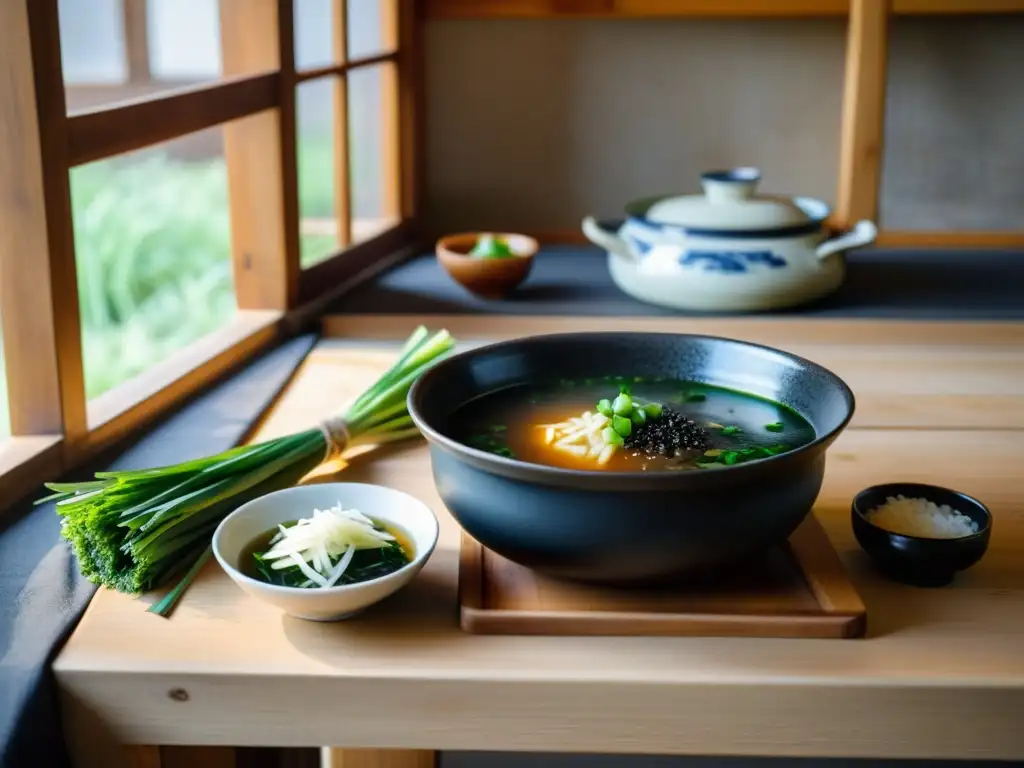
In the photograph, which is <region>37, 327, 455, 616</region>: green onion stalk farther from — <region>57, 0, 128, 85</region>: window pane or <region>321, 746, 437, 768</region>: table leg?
<region>57, 0, 128, 85</region>: window pane

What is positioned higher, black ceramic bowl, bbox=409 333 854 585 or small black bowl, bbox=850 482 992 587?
black ceramic bowl, bbox=409 333 854 585

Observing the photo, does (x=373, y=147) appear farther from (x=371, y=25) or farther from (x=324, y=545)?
(x=324, y=545)

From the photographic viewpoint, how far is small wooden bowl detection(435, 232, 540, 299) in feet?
6.86

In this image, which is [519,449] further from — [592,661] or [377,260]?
[377,260]

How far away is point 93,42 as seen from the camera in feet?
12.7

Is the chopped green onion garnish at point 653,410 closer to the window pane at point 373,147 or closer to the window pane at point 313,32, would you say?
the window pane at point 373,147

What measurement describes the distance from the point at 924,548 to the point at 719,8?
170 centimetres

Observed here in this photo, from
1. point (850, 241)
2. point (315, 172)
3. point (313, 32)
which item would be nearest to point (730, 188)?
point (850, 241)

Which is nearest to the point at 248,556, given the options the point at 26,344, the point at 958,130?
the point at 26,344

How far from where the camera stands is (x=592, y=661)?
95 cm

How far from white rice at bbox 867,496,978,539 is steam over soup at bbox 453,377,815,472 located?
0.11 m

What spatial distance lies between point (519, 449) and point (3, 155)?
637 millimetres

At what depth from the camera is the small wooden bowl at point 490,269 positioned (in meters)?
2.09

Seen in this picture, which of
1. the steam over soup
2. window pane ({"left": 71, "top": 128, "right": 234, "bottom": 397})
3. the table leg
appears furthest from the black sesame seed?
window pane ({"left": 71, "top": 128, "right": 234, "bottom": 397})
